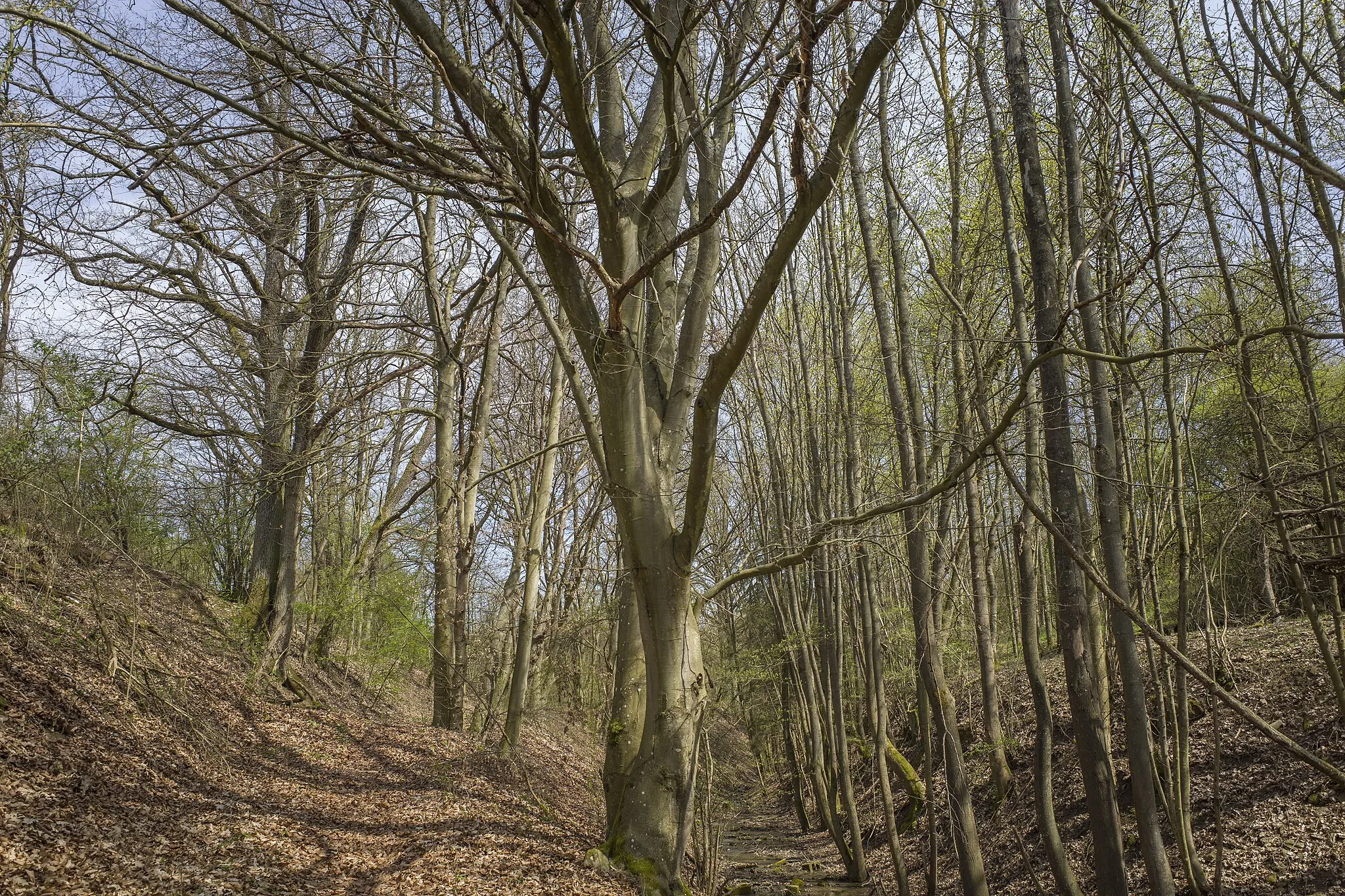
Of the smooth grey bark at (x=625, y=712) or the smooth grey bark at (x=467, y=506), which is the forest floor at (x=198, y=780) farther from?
the smooth grey bark at (x=467, y=506)

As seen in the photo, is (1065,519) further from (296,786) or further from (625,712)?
(296,786)

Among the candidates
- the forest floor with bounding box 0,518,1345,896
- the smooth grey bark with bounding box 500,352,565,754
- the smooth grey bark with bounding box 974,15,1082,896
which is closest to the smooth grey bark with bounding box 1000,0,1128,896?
the smooth grey bark with bounding box 974,15,1082,896

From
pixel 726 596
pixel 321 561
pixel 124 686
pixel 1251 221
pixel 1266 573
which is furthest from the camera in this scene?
pixel 726 596

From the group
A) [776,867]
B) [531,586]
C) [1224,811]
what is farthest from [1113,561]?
[776,867]

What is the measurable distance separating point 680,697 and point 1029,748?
22.6 feet

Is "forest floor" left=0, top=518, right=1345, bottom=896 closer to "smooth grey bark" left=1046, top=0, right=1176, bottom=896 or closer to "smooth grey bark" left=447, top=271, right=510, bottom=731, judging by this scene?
"smooth grey bark" left=447, top=271, right=510, bottom=731

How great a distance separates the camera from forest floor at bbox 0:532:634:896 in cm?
483

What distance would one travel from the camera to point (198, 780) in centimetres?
660

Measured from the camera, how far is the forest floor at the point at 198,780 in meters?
4.83

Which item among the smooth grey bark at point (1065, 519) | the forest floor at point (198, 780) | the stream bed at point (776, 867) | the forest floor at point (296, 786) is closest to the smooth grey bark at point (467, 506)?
the forest floor at point (296, 786)

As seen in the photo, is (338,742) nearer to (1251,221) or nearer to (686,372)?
(686,372)

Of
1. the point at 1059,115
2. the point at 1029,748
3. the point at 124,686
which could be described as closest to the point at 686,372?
the point at 1059,115

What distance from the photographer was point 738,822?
55.1ft

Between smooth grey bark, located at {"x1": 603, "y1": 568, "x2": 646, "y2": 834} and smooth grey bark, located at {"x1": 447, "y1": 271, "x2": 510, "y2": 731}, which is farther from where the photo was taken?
smooth grey bark, located at {"x1": 447, "y1": 271, "x2": 510, "y2": 731}
